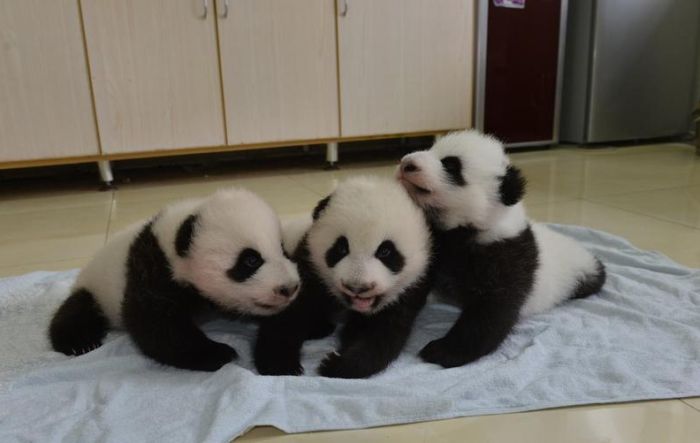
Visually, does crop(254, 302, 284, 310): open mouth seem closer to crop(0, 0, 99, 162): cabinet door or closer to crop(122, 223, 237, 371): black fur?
crop(122, 223, 237, 371): black fur

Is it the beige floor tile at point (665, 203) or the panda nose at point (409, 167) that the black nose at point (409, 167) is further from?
the beige floor tile at point (665, 203)

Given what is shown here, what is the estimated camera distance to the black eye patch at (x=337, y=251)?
1279 millimetres

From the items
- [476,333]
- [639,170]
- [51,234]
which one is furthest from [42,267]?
[639,170]

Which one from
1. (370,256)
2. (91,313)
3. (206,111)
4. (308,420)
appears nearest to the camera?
(308,420)

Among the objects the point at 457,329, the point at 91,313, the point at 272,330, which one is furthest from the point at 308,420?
the point at 91,313

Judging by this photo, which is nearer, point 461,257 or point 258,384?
point 258,384

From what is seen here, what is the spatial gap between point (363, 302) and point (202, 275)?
1.12 feet

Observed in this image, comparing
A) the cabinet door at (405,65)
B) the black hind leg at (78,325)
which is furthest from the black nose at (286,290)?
Result: the cabinet door at (405,65)

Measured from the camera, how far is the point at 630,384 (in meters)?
1.21

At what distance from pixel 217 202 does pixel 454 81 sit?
10.9 feet

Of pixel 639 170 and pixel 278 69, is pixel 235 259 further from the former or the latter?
pixel 639 170

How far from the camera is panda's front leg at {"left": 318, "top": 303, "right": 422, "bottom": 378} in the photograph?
1252mm

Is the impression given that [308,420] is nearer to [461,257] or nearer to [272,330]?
[272,330]

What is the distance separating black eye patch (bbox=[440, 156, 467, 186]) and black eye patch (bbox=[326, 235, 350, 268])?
31 centimetres
